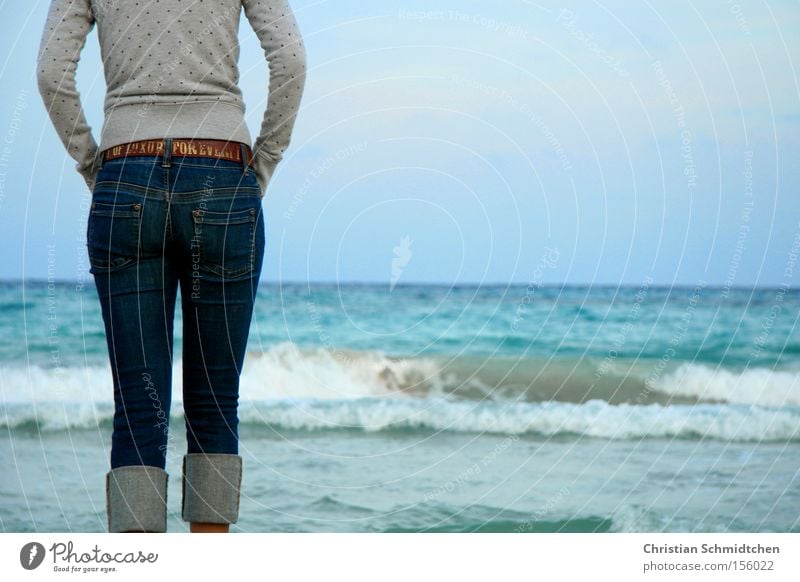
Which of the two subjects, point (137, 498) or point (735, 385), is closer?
point (137, 498)

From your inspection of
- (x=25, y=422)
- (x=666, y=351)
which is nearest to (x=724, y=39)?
(x=666, y=351)

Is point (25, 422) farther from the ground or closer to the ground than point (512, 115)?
closer to the ground

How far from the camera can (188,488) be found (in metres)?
2.93

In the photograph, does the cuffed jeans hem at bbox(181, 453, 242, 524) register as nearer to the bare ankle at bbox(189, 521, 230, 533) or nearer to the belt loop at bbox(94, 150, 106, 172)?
the bare ankle at bbox(189, 521, 230, 533)

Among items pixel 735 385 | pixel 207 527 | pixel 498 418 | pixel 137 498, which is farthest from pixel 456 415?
pixel 137 498

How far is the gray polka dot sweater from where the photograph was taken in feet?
9.11

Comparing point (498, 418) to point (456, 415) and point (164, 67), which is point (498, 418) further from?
point (164, 67)

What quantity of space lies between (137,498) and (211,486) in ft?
0.62

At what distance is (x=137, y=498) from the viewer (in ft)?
9.22

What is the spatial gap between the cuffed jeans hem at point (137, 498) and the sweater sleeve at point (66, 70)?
0.81m

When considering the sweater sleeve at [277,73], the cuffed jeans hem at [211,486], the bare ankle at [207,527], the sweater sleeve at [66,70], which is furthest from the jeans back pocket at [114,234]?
the bare ankle at [207,527]

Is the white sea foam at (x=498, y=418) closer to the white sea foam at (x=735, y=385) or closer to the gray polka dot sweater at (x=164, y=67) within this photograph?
the white sea foam at (x=735, y=385)

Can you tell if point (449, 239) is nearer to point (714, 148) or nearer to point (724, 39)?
point (714, 148)

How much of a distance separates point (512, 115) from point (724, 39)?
1.68 m
